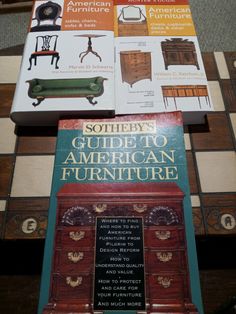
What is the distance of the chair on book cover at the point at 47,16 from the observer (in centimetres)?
142

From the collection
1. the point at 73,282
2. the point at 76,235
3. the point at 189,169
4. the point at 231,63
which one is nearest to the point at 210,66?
the point at 231,63

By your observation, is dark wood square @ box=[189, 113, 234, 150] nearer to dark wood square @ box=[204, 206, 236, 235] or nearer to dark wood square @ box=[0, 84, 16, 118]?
dark wood square @ box=[204, 206, 236, 235]

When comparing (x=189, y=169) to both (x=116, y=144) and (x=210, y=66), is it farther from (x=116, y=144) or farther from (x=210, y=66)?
(x=210, y=66)

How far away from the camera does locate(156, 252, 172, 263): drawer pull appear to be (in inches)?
38.7

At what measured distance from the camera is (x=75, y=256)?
986 millimetres

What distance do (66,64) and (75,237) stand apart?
2.14 ft

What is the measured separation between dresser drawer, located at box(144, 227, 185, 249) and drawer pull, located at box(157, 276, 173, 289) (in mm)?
84

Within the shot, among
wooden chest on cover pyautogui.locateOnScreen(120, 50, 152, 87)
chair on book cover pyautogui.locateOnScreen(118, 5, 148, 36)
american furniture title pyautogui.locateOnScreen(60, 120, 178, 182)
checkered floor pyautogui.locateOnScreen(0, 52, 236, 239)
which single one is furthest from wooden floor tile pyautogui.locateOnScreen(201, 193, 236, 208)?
chair on book cover pyautogui.locateOnScreen(118, 5, 148, 36)

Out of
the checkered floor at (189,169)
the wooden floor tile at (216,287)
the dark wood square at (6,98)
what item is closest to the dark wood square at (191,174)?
the checkered floor at (189,169)

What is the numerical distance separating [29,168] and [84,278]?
Answer: 0.42 metres

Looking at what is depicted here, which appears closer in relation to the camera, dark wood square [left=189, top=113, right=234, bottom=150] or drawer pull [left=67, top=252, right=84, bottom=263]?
drawer pull [left=67, top=252, right=84, bottom=263]

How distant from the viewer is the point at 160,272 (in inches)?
38.1

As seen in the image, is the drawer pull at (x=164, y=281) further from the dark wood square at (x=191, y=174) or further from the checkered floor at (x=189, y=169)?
the dark wood square at (x=191, y=174)

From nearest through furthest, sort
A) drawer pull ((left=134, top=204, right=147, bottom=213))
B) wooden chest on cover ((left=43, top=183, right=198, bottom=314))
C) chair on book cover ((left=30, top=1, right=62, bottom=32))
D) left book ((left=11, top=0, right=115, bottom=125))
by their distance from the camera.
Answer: wooden chest on cover ((left=43, top=183, right=198, bottom=314)) < drawer pull ((left=134, top=204, right=147, bottom=213)) < left book ((left=11, top=0, right=115, bottom=125)) < chair on book cover ((left=30, top=1, right=62, bottom=32))
